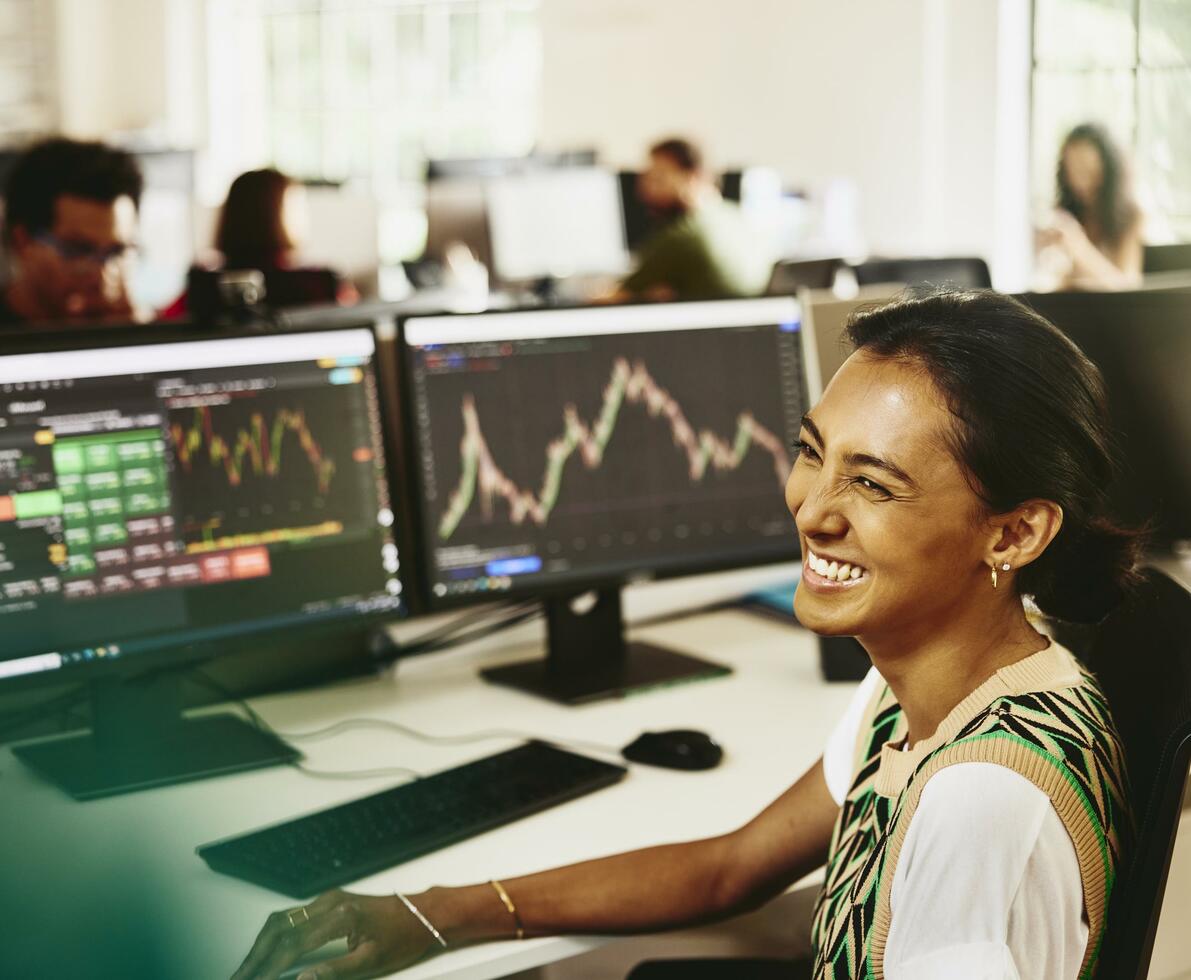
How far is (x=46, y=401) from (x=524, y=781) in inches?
24.7

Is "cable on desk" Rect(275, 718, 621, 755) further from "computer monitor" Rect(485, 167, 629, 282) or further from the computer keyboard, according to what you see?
"computer monitor" Rect(485, 167, 629, 282)

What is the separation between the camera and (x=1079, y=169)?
451 cm

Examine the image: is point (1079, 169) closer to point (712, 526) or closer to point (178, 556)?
point (712, 526)

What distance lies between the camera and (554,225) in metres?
5.21

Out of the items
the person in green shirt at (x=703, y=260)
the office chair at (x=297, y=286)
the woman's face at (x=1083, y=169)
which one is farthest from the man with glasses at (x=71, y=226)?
the woman's face at (x=1083, y=169)

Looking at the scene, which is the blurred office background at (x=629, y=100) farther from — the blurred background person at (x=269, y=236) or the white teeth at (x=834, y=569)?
the white teeth at (x=834, y=569)

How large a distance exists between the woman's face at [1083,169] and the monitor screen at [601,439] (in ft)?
9.78

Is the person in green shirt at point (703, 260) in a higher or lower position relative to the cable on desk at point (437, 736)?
higher

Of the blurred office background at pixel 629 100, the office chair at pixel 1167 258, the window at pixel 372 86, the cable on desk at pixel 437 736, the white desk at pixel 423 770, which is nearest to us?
the white desk at pixel 423 770

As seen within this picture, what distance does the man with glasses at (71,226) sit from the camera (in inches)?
122

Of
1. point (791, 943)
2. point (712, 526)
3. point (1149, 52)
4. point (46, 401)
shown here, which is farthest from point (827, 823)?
point (1149, 52)

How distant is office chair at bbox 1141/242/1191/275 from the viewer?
2.61 metres

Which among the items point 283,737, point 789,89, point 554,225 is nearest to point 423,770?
point 283,737

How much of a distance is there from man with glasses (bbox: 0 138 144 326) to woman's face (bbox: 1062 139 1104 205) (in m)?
2.95
